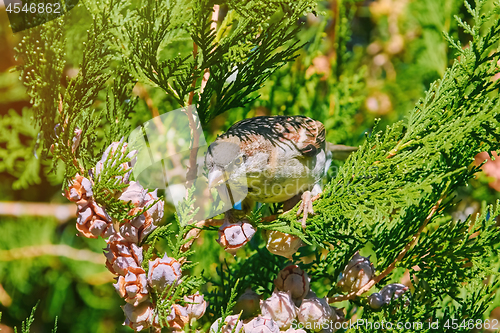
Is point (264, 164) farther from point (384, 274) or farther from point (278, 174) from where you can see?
point (384, 274)

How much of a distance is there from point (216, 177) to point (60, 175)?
648 millimetres

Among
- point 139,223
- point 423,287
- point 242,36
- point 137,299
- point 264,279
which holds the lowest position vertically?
point 423,287

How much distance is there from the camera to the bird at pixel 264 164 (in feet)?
2.43

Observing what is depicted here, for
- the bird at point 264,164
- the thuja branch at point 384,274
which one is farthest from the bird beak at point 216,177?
the thuja branch at point 384,274

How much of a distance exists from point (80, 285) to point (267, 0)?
108cm

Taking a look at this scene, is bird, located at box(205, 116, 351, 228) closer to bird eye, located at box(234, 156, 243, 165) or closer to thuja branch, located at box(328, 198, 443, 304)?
bird eye, located at box(234, 156, 243, 165)

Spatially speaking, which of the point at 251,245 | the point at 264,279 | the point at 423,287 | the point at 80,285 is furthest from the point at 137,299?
the point at 80,285

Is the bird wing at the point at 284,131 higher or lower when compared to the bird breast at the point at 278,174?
higher

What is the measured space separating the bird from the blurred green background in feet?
0.90

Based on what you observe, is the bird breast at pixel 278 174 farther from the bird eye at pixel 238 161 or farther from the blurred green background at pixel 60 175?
the blurred green background at pixel 60 175

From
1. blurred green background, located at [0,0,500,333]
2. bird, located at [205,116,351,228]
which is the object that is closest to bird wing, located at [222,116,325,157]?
bird, located at [205,116,351,228]

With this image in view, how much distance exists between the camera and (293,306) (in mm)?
671

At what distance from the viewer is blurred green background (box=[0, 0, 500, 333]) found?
1116 millimetres

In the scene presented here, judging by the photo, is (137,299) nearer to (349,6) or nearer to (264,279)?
(264,279)
